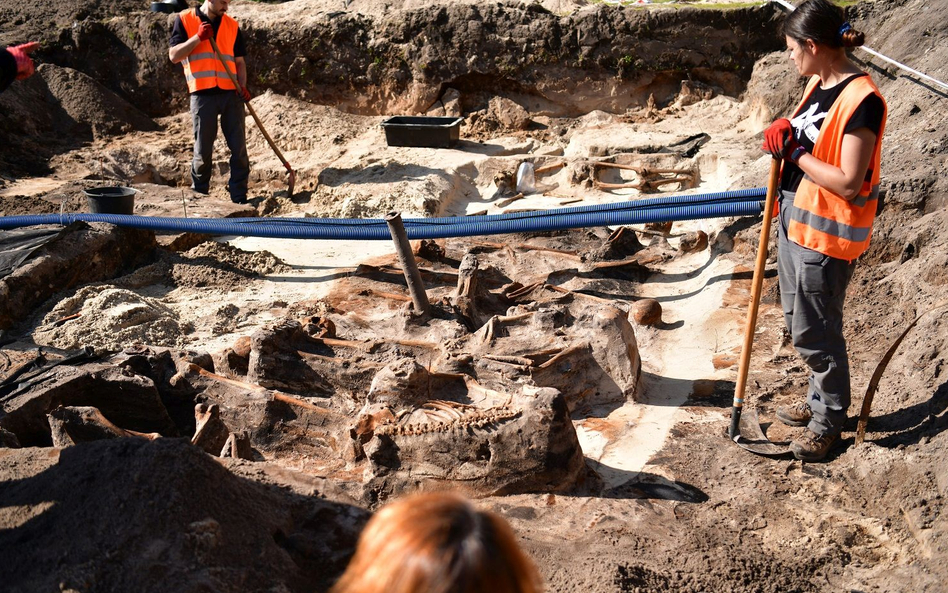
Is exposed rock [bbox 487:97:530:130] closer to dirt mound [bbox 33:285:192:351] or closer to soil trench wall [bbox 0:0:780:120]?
soil trench wall [bbox 0:0:780:120]

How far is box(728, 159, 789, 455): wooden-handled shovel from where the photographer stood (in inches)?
176

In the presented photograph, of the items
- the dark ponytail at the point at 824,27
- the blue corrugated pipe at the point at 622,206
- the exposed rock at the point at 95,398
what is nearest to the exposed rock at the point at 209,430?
the exposed rock at the point at 95,398

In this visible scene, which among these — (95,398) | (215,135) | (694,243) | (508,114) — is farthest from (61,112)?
(694,243)

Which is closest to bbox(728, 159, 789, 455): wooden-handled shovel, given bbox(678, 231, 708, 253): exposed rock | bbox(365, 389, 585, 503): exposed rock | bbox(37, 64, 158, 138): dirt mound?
bbox(365, 389, 585, 503): exposed rock

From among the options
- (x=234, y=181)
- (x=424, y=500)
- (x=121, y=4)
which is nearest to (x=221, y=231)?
(x=234, y=181)

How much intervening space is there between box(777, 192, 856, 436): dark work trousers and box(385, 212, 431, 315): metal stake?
2.94 m

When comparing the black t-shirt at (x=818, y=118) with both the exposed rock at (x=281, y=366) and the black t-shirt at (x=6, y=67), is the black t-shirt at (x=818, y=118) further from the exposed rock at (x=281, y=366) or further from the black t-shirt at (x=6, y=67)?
the black t-shirt at (x=6, y=67)

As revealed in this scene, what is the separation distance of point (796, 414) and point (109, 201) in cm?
709

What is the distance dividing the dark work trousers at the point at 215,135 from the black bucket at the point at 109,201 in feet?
4.57

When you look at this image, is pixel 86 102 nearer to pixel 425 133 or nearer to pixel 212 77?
pixel 212 77

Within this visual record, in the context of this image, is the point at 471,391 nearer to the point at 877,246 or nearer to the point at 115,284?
the point at 877,246

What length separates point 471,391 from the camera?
4.98 meters

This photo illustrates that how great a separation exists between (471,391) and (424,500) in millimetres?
3600

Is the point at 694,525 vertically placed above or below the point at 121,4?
below
